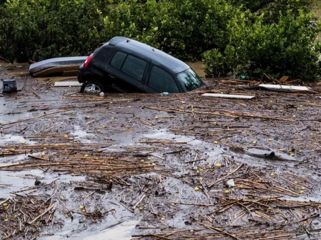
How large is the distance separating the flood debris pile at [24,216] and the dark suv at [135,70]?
7087 mm

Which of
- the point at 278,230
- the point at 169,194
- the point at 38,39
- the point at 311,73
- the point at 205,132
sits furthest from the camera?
the point at 38,39

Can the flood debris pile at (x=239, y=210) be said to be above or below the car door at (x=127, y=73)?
above

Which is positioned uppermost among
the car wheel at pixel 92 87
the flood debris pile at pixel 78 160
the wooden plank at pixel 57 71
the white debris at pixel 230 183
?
the white debris at pixel 230 183

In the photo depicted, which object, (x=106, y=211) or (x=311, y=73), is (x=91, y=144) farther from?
(x=311, y=73)

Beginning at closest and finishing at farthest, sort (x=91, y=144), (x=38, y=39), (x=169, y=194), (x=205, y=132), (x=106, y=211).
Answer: (x=106, y=211) → (x=169, y=194) → (x=91, y=144) → (x=205, y=132) → (x=38, y=39)

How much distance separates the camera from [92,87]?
14500mm

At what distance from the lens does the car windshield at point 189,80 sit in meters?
13.9

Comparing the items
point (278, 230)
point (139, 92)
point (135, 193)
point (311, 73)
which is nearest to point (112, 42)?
point (139, 92)

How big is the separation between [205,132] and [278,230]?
4029mm

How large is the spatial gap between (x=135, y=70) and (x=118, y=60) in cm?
53

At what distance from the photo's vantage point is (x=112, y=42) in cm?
1423

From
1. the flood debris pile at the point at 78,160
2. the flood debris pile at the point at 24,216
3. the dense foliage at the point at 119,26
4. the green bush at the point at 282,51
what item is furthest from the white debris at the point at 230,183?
the dense foliage at the point at 119,26

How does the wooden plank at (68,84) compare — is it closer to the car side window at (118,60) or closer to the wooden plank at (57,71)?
the wooden plank at (57,71)

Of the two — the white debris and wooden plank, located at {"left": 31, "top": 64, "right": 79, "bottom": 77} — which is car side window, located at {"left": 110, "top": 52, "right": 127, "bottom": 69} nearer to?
wooden plank, located at {"left": 31, "top": 64, "right": 79, "bottom": 77}
